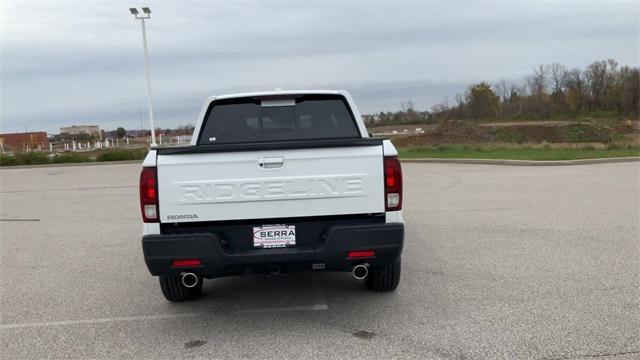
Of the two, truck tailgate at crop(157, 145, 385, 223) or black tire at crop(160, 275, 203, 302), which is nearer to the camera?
truck tailgate at crop(157, 145, 385, 223)

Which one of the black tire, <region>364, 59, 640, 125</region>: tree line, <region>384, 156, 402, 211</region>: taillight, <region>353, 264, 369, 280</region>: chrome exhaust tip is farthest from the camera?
<region>364, 59, 640, 125</region>: tree line

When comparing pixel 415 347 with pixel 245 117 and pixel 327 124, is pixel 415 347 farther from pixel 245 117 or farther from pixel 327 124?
pixel 245 117

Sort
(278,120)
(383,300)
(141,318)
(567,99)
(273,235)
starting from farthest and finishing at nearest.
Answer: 1. (567,99)
2. (278,120)
3. (383,300)
4. (141,318)
5. (273,235)

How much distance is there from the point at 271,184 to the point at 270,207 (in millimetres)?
183

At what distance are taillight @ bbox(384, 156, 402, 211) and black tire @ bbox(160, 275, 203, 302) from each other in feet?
6.71

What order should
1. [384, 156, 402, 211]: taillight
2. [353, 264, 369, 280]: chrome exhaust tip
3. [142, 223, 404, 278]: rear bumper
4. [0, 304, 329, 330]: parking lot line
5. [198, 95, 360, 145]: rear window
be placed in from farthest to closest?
[198, 95, 360, 145]: rear window → [0, 304, 329, 330]: parking lot line → [353, 264, 369, 280]: chrome exhaust tip → [384, 156, 402, 211]: taillight → [142, 223, 404, 278]: rear bumper

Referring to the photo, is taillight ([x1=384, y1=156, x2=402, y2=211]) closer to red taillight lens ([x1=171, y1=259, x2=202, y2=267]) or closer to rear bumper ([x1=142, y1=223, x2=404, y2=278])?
rear bumper ([x1=142, y1=223, x2=404, y2=278])

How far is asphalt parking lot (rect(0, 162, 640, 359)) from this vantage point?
4039mm

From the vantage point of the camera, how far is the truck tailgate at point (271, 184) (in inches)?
159

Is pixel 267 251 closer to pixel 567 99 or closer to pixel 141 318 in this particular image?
pixel 141 318

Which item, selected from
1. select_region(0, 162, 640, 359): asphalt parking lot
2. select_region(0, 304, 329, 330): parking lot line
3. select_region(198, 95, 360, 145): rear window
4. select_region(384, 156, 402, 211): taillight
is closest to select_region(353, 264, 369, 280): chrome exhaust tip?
select_region(0, 162, 640, 359): asphalt parking lot

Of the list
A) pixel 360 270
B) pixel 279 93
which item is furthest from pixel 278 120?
pixel 360 270

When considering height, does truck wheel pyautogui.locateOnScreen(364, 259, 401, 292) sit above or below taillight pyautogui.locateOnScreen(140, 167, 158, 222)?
below

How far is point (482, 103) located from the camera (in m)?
84.6
